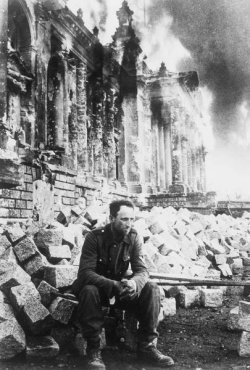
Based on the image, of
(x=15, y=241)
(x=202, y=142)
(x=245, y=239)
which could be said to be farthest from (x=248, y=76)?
(x=202, y=142)

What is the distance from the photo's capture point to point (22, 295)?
12.7ft

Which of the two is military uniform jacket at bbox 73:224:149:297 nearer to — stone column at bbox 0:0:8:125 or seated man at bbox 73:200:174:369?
seated man at bbox 73:200:174:369

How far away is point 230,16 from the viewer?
27.0 ft

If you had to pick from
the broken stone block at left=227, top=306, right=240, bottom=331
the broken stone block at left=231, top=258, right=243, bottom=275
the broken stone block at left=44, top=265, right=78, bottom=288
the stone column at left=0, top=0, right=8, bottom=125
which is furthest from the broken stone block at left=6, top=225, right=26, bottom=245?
the broken stone block at left=231, top=258, right=243, bottom=275

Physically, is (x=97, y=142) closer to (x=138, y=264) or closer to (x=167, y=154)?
(x=167, y=154)

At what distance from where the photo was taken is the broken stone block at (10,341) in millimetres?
3461

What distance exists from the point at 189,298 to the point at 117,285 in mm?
2502

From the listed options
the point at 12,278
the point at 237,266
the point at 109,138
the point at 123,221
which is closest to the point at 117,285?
the point at 123,221

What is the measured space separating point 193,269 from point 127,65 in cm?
1734

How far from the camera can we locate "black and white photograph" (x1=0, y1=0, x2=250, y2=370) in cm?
372

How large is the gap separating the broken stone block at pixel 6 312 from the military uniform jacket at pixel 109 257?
0.66 m

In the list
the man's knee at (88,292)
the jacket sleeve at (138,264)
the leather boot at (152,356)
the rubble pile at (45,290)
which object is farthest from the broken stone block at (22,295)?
the leather boot at (152,356)

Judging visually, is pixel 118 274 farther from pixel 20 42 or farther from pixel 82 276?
pixel 20 42

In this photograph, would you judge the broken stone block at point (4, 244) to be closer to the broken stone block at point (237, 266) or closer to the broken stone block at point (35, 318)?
the broken stone block at point (35, 318)
